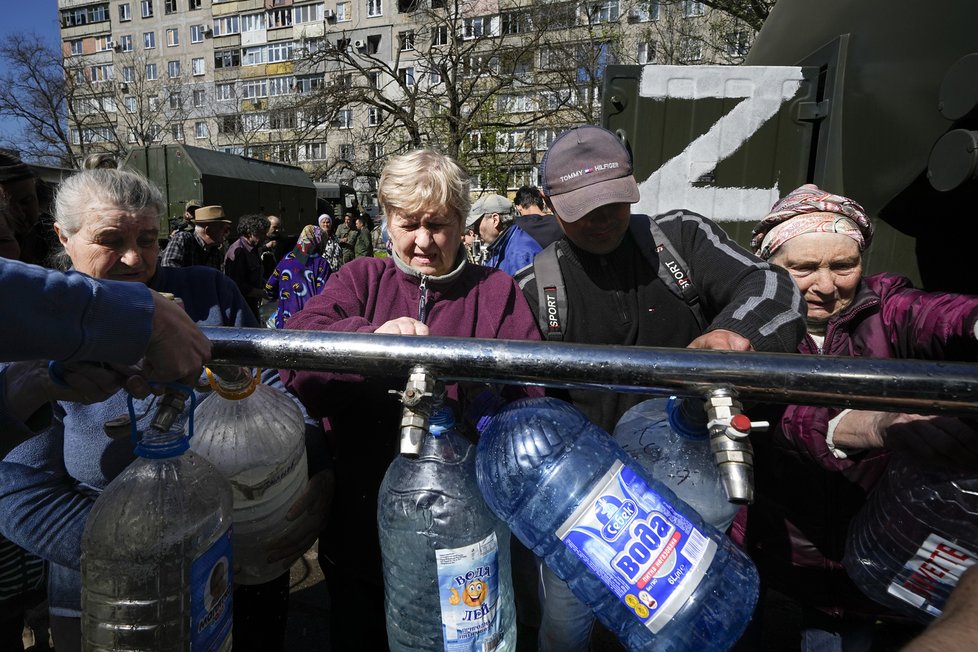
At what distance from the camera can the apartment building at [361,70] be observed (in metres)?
17.7

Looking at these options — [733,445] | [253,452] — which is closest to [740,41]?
[733,445]

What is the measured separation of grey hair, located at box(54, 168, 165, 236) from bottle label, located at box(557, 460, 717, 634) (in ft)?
5.53

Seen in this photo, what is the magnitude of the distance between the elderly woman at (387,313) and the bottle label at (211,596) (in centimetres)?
49

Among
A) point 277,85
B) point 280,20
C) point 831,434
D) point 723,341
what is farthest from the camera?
point 280,20

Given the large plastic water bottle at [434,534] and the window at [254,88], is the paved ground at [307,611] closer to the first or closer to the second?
the large plastic water bottle at [434,534]

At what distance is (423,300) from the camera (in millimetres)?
1650

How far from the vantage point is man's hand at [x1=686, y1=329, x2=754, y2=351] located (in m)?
1.26

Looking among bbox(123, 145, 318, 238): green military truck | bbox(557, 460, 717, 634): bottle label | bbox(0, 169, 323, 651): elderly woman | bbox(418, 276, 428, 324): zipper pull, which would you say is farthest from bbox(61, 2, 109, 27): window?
bbox(557, 460, 717, 634): bottle label

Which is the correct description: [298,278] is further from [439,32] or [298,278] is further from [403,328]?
[439,32]

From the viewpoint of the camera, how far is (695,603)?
35.5 inches

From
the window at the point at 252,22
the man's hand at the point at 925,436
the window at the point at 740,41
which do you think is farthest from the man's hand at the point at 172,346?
the window at the point at 252,22

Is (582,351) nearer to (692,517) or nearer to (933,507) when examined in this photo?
(692,517)

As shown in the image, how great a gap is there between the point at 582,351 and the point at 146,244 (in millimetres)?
1558

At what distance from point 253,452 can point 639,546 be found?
792 millimetres
